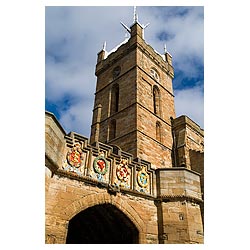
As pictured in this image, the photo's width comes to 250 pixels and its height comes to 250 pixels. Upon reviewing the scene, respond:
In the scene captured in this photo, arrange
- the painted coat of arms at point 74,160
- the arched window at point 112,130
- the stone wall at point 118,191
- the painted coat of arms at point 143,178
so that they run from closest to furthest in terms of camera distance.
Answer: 1. the stone wall at point 118,191
2. the painted coat of arms at point 74,160
3. the painted coat of arms at point 143,178
4. the arched window at point 112,130

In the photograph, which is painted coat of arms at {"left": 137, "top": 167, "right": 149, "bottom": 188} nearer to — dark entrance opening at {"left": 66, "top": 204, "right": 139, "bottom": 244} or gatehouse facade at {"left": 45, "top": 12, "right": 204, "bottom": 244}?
gatehouse facade at {"left": 45, "top": 12, "right": 204, "bottom": 244}

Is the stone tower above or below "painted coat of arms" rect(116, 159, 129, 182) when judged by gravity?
above

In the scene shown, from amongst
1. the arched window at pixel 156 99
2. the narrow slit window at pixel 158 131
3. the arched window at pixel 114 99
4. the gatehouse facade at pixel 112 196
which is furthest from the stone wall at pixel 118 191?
the arched window at pixel 114 99

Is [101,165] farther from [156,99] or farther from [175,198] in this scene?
[156,99]

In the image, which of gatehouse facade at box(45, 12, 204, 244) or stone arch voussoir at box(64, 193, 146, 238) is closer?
gatehouse facade at box(45, 12, 204, 244)

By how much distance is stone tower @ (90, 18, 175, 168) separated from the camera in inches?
628

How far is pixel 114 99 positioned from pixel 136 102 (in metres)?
3.36

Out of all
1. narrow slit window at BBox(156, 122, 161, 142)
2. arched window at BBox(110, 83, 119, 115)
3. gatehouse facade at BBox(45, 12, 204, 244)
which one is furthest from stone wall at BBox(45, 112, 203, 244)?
arched window at BBox(110, 83, 119, 115)

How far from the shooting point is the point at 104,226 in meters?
7.62

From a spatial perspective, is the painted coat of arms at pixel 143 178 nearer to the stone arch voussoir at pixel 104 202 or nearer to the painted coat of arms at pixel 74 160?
the stone arch voussoir at pixel 104 202

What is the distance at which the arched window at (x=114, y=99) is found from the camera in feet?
63.2

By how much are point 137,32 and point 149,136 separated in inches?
360

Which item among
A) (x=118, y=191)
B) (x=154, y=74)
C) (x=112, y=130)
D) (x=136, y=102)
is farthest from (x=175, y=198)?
(x=154, y=74)

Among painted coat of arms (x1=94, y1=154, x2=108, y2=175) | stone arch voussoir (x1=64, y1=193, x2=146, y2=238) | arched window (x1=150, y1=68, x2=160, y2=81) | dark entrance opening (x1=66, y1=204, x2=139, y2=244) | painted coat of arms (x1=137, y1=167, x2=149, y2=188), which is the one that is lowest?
dark entrance opening (x1=66, y1=204, x2=139, y2=244)
